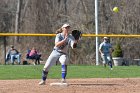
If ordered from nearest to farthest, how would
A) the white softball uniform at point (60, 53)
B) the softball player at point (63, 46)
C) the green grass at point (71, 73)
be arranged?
the softball player at point (63, 46), the white softball uniform at point (60, 53), the green grass at point (71, 73)

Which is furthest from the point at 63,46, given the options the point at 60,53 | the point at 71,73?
the point at 71,73

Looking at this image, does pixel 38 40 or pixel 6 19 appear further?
pixel 6 19

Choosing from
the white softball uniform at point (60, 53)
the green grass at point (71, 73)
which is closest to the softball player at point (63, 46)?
the white softball uniform at point (60, 53)

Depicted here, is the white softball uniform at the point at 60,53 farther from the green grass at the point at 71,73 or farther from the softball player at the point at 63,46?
the green grass at the point at 71,73

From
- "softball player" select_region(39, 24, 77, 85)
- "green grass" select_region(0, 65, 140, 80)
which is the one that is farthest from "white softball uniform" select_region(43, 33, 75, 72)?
"green grass" select_region(0, 65, 140, 80)

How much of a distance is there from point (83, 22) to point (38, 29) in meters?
5.42

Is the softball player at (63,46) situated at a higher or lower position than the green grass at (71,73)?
higher

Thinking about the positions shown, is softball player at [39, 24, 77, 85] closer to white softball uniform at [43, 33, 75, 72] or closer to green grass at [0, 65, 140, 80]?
white softball uniform at [43, 33, 75, 72]

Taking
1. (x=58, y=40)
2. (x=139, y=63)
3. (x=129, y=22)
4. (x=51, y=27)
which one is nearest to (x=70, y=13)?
(x=51, y=27)

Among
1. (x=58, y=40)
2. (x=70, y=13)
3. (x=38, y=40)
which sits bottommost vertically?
(x=58, y=40)

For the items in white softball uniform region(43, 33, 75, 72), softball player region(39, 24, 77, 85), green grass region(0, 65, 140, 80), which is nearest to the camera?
softball player region(39, 24, 77, 85)

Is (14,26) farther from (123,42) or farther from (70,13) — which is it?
(123,42)

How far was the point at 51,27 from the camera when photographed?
39.0 meters

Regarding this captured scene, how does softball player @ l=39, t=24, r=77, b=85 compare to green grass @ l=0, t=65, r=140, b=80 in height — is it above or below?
above
